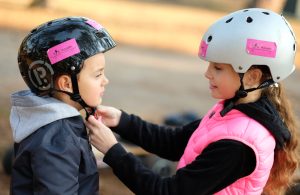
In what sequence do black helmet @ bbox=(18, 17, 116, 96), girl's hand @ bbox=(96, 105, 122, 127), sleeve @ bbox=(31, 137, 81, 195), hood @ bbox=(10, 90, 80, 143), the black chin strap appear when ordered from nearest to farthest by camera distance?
sleeve @ bbox=(31, 137, 81, 195) < hood @ bbox=(10, 90, 80, 143) < black helmet @ bbox=(18, 17, 116, 96) < the black chin strap < girl's hand @ bbox=(96, 105, 122, 127)

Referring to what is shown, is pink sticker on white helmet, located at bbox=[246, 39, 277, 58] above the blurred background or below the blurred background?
above

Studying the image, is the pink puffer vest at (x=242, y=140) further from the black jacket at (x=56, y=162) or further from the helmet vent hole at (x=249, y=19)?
the black jacket at (x=56, y=162)

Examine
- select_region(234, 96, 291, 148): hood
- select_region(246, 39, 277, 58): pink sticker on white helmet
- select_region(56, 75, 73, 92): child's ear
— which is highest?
select_region(246, 39, 277, 58): pink sticker on white helmet

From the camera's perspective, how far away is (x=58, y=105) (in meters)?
2.84

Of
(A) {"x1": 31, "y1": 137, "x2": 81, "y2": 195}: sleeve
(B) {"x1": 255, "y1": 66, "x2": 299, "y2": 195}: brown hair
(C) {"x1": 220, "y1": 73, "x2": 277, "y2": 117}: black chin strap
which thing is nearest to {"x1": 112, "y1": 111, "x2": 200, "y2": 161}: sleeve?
(C) {"x1": 220, "y1": 73, "x2": 277, "y2": 117}: black chin strap

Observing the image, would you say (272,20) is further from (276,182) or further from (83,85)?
(83,85)

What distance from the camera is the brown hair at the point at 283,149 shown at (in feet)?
10.4

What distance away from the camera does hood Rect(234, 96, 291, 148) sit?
2992mm

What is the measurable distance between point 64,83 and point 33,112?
262mm

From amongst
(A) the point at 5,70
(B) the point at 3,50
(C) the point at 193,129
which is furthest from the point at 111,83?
(C) the point at 193,129

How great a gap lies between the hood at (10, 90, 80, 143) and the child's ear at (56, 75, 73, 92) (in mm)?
87

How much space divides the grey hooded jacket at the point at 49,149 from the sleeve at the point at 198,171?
218 mm

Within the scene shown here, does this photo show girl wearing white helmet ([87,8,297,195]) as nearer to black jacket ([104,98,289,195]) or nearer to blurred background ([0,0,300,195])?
black jacket ([104,98,289,195])

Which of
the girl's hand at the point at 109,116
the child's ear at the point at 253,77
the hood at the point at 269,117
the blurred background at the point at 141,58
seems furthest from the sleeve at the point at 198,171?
the blurred background at the point at 141,58
